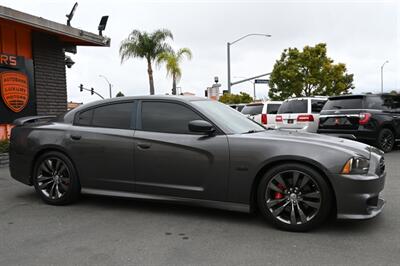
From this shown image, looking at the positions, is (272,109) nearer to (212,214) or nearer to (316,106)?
(316,106)

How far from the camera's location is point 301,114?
1316cm

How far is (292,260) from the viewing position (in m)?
3.68

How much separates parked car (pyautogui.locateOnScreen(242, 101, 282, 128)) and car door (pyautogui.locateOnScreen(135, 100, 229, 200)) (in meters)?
9.24

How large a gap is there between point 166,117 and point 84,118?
1.27m

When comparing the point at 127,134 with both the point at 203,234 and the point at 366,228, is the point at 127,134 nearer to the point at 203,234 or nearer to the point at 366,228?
the point at 203,234

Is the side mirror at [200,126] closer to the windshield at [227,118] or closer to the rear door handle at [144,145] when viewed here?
the windshield at [227,118]

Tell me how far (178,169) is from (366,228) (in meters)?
2.16

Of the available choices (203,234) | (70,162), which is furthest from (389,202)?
(70,162)

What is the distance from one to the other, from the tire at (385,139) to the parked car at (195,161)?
682cm

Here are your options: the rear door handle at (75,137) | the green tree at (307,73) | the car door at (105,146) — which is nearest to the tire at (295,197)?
the car door at (105,146)

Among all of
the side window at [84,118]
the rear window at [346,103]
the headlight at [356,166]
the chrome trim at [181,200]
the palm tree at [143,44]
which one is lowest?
the chrome trim at [181,200]

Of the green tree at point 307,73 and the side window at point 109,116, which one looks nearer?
the side window at point 109,116

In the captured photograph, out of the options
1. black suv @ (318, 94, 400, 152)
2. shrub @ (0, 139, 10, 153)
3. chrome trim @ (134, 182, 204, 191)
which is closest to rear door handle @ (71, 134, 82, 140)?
chrome trim @ (134, 182, 204, 191)

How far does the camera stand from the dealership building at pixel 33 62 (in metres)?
10.2
